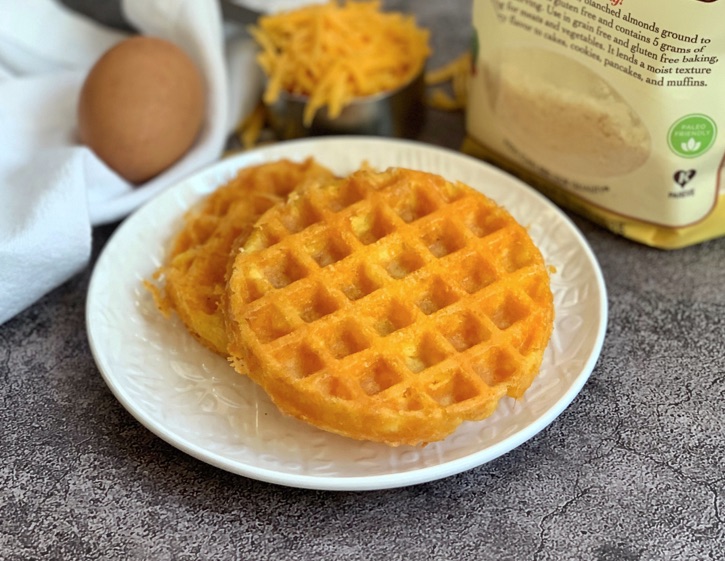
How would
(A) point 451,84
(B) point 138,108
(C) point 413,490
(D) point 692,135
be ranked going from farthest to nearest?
(A) point 451,84 < (B) point 138,108 < (D) point 692,135 < (C) point 413,490

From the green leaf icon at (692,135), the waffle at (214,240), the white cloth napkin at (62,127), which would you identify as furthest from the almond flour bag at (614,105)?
the white cloth napkin at (62,127)

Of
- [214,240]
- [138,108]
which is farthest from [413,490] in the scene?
[138,108]

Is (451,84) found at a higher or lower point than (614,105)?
lower

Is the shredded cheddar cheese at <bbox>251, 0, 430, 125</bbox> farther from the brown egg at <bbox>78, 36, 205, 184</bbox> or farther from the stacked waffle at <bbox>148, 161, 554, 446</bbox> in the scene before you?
the stacked waffle at <bbox>148, 161, 554, 446</bbox>

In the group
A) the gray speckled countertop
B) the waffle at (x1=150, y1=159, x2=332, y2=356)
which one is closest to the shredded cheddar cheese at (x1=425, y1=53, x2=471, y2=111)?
the waffle at (x1=150, y1=159, x2=332, y2=356)

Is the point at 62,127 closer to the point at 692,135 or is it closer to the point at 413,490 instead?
the point at 413,490

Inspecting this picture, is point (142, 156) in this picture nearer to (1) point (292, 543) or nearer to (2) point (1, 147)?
(2) point (1, 147)

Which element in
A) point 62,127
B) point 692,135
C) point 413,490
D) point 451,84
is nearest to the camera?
point 413,490

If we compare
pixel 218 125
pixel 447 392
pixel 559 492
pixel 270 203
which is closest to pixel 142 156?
pixel 218 125
